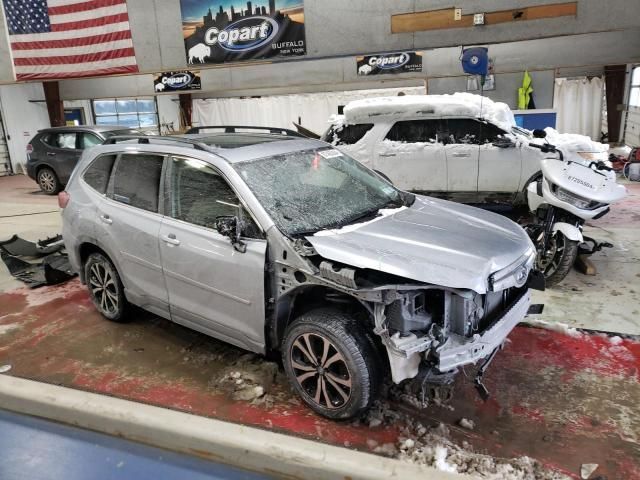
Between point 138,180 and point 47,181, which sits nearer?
point 138,180

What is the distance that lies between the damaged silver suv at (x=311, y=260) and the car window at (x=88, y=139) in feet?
23.5

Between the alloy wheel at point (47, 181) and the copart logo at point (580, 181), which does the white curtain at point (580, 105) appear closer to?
the copart logo at point (580, 181)

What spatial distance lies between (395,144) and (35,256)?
529cm

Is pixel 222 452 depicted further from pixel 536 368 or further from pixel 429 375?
pixel 536 368

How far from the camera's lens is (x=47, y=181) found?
36.6ft

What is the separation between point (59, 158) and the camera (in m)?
10.7

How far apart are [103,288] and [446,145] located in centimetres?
525

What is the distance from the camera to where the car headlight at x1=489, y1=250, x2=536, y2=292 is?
8.65 feet

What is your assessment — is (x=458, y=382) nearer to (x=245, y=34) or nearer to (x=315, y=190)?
(x=315, y=190)

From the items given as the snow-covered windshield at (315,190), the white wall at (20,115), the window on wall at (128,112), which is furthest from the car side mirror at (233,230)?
the window on wall at (128,112)

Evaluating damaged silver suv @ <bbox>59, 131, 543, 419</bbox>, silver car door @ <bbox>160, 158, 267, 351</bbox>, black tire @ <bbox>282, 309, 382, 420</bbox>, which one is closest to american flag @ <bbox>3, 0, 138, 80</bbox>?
damaged silver suv @ <bbox>59, 131, 543, 419</bbox>

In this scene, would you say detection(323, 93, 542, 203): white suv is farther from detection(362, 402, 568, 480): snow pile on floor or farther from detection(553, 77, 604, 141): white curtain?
detection(553, 77, 604, 141): white curtain

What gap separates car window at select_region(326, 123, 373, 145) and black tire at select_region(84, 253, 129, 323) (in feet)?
15.5

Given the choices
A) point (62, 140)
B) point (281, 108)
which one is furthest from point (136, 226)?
point (281, 108)
